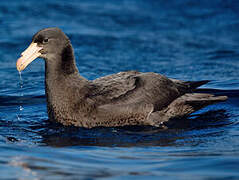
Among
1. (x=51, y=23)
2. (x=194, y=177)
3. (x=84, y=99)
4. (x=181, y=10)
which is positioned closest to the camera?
(x=194, y=177)

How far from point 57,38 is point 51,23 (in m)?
8.96

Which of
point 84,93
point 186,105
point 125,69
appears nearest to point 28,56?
point 84,93

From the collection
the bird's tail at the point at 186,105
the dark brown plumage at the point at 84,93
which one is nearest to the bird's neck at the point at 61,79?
Result: the dark brown plumage at the point at 84,93

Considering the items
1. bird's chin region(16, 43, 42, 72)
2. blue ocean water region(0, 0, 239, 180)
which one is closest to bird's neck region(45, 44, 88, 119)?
bird's chin region(16, 43, 42, 72)

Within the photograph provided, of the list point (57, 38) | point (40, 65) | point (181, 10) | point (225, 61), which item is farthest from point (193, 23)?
point (57, 38)

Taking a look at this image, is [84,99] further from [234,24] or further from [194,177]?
[234,24]

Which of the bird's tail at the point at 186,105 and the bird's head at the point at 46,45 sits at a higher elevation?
the bird's head at the point at 46,45

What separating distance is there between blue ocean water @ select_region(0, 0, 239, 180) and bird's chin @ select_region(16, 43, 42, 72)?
100 centimetres

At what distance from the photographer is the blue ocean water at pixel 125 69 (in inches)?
221

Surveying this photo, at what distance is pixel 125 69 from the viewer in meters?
12.5

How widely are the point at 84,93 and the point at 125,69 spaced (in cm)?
512

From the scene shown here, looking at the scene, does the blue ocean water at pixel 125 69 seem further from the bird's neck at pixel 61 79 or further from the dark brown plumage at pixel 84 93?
the bird's neck at pixel 61 79

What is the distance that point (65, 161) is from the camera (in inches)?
229

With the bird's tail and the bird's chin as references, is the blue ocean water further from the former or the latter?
the bird's chin
